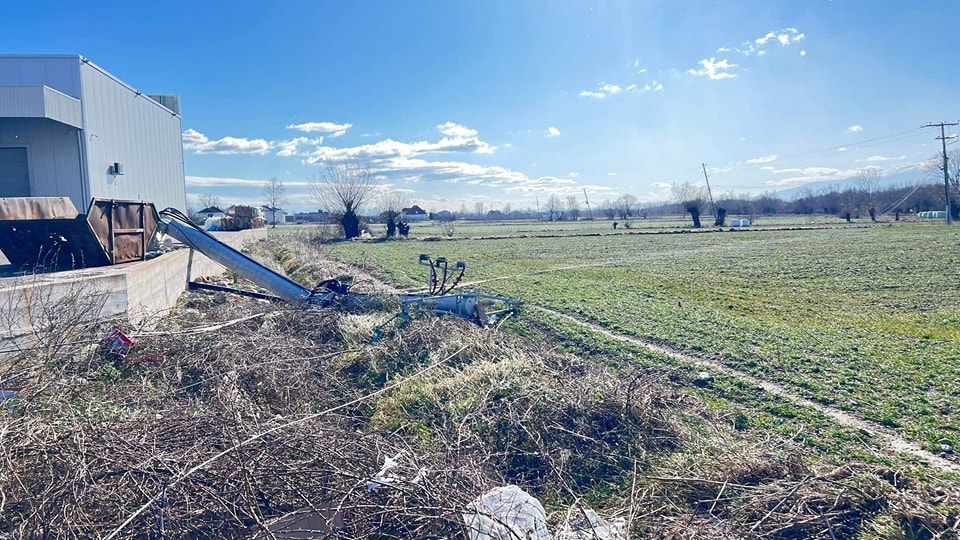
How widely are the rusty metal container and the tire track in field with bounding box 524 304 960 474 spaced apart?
896 cm

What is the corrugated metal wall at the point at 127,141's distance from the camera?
611 inches

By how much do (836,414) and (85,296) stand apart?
28.3 ft

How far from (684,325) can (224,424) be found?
24.6ft

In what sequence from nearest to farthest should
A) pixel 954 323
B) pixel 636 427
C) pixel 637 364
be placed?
pixel 636 427 < pixel 637 364 < pixel 954 323

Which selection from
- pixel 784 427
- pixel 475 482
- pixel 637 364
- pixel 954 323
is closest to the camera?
pixel 475 482

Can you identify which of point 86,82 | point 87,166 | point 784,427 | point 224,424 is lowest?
point 784,427

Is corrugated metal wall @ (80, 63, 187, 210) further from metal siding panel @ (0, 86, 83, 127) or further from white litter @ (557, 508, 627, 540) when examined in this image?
white litter @ (557, 508, 627, 540)

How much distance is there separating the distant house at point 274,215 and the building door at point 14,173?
72282 mm

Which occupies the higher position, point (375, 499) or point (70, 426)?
point (70, 426)

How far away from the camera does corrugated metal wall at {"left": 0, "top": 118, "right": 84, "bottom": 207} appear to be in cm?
1500

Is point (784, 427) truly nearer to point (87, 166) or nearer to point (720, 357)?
point (720, 357)

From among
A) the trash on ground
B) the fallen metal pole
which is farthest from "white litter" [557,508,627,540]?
the fallen metal pole

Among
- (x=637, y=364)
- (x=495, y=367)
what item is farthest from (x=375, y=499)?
(x=637, y=364)

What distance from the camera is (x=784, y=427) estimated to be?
4.93m
